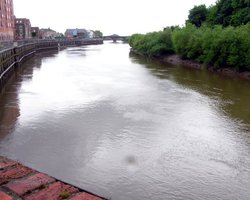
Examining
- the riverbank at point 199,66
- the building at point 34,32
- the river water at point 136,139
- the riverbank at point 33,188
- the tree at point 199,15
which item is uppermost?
the tree at point 199,15

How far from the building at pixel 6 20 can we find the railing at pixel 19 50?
24.3ft

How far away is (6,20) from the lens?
3329 inches

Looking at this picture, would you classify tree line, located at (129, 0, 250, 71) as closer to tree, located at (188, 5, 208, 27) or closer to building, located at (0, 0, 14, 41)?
tree, located at (188, 5, 208, 27)

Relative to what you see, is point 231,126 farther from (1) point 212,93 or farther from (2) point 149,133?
(1) point 212,93

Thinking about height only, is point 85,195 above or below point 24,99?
above

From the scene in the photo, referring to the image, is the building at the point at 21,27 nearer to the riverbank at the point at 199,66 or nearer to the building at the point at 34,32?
the building at the point at 34,32

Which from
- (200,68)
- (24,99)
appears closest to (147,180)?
(24,99)

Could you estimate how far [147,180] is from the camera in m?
11.8

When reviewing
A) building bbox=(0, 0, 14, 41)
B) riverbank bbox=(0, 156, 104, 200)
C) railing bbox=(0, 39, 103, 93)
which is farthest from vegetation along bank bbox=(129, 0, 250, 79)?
riverbank bbox=(0, 156, 104, 200)

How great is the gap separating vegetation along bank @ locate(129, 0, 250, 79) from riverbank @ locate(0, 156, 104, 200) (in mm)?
32180

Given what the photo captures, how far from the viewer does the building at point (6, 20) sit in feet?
258

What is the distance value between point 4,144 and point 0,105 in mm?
8793

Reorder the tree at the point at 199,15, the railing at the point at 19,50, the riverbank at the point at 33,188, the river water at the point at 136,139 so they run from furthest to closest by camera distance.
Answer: the tree at the point at 199,15 → the railing at the point at 19,50 → the river water at the point at 136,139 → the riverbank at the point at 33,188

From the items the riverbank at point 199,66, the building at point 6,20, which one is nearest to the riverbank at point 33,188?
the riverbank at point 199,66
